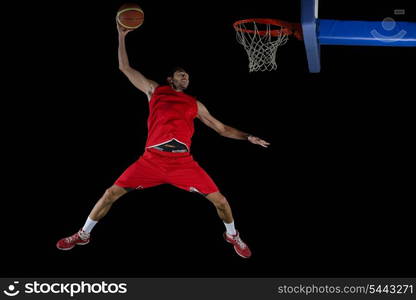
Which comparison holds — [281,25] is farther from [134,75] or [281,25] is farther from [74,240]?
[74,240]

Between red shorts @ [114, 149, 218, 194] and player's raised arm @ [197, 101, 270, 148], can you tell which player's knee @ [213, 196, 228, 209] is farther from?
player's raised arm @ [197, 101, 270, 148]

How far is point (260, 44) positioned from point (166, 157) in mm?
1330

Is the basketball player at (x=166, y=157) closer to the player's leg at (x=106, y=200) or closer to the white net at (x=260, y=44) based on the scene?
the player's leg at (x=106, y=200)

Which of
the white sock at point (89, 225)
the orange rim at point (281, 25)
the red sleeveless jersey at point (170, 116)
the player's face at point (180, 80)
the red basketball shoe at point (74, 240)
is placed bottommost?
the red basketball shoe at point (74, 240)

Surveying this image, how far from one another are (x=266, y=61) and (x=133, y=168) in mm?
1550

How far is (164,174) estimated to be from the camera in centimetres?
432

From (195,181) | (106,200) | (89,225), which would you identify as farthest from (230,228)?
(89,225)

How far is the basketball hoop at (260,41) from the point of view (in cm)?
435

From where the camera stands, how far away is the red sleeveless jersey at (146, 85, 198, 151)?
438 centimetres

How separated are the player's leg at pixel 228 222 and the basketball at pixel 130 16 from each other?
5.39 ft

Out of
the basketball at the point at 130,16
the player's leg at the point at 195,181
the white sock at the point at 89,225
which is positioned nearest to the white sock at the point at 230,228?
the player's leg at the point at 195,181

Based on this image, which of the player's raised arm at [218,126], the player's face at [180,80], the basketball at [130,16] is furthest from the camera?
the player's raised arm at [218,126]

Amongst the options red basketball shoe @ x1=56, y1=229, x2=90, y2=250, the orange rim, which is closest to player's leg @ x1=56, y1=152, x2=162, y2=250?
red basketball shoe @ x1=56, y1=229, x2=90, y2=250

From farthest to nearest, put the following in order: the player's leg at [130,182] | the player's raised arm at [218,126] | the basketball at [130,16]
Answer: the player's raised arm at [218,126]
the player's leg at [130,182]
the basketball at [130,16]
